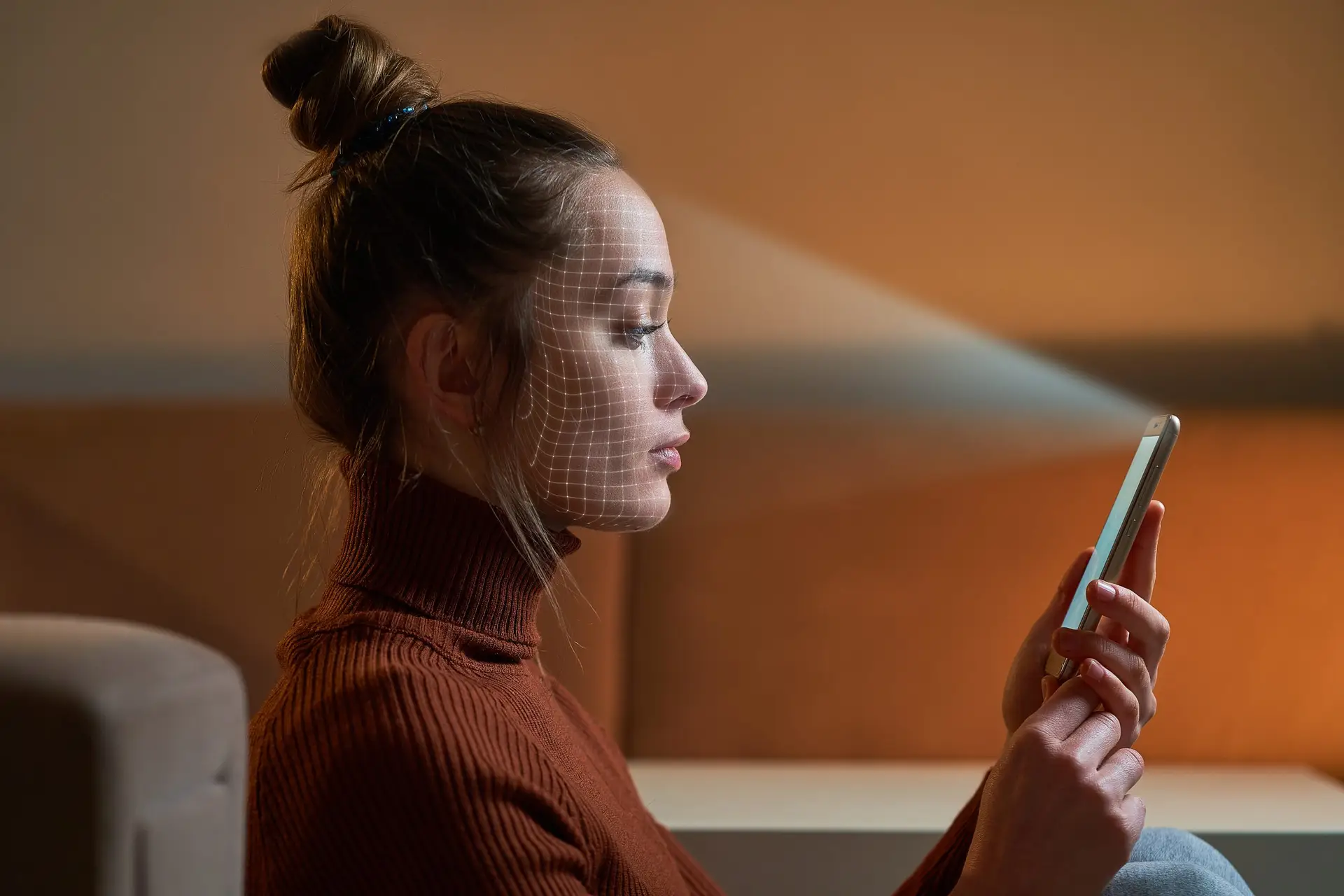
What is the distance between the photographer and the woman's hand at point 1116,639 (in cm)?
71

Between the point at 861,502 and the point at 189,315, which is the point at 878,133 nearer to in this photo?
the point at 861,502

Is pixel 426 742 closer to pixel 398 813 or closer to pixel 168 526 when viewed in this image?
pixel 398 813

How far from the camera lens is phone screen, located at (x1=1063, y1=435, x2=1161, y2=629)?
0.77m

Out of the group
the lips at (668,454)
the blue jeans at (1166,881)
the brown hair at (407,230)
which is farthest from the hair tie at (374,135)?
the blue jeans at (1166,881)

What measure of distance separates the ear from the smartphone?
0.42 metres

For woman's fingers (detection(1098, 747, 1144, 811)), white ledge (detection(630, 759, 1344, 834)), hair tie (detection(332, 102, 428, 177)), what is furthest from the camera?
white ledge (detection(630, 759, 1344, 834))

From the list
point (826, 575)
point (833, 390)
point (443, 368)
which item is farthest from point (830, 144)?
point (443, 368)

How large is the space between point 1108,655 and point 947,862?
0.19 meters

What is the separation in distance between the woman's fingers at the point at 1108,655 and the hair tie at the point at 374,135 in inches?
20.6

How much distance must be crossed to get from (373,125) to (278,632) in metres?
0.80

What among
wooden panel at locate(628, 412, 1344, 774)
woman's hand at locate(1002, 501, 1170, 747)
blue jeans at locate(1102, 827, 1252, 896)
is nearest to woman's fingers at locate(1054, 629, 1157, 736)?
woman's hand at locate(1002, 501, 1170, 747)

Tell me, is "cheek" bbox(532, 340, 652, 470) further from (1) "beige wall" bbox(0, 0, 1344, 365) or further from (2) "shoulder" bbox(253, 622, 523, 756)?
(1) "beige wall" bbox(0, 0, 1344, 365)

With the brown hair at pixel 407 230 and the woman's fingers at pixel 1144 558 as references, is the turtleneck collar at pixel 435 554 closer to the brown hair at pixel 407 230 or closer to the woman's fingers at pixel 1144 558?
the brown hair at pixel 407 230

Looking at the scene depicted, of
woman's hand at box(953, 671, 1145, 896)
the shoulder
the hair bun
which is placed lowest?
woman's hand at box(953, 671, 1145, 896)
